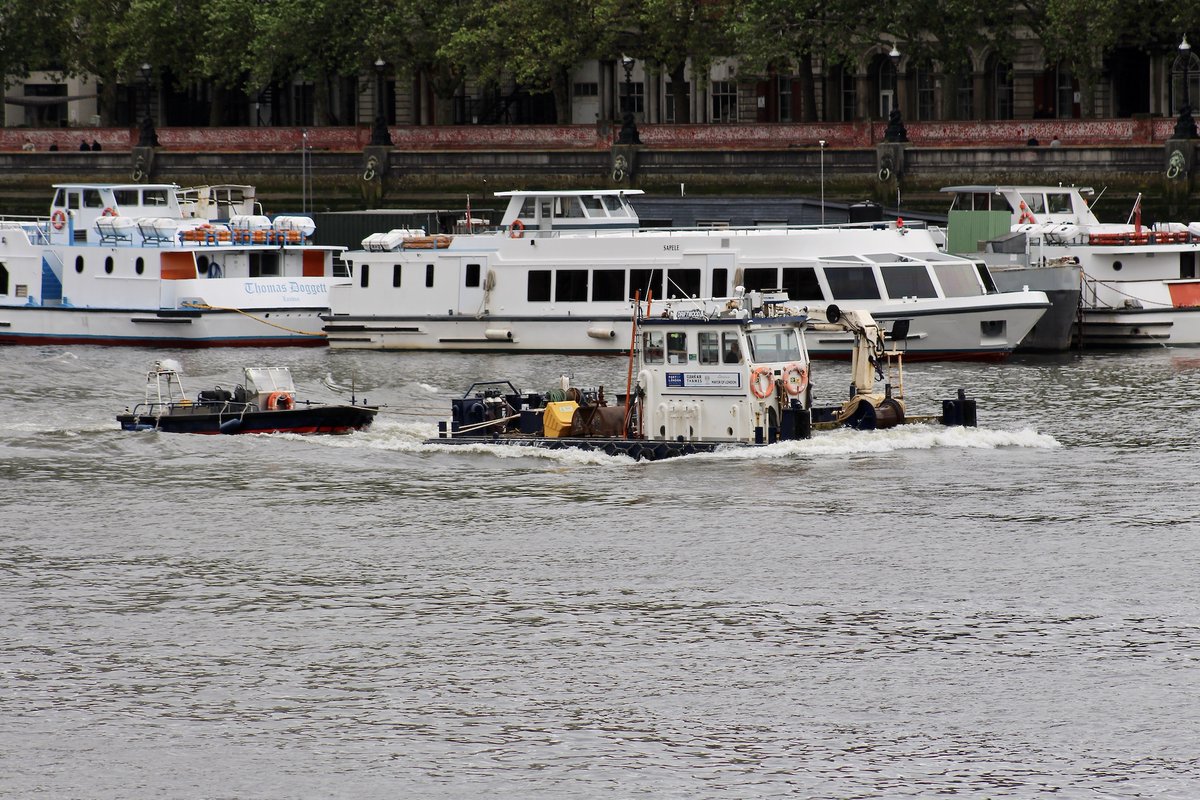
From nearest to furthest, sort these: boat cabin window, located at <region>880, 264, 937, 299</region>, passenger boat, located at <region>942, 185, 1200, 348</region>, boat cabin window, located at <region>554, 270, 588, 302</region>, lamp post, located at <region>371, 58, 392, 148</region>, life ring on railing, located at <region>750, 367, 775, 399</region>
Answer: life ring on railing, located at <region>750, 367, 775, 399</region> → boat cabin window, located at <region>880, 264, 937, 299</region> → passenger boat, located at <region>942, 185, 1200, 348</region> → boat cabin window, located at <region>554, 270, 588, 302</region> → lamp post, located at <region>371, 58, 392, 148</region>

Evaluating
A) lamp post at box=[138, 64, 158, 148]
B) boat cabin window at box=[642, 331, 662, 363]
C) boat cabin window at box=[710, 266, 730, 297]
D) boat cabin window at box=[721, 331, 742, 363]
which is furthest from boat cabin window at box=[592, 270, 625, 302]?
lamp post at box=[138, 64, 158, 148]

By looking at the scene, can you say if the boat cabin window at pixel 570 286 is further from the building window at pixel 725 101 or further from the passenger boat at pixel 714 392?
the building window at pixel 725 101

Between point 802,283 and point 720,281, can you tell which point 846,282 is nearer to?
point 802,283

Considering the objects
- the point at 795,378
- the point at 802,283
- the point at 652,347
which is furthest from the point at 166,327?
the point at 795,378

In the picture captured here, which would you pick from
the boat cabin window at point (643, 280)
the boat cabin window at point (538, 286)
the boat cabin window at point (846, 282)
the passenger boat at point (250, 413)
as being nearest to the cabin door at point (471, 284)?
the boat cabin window at point (538, 286)

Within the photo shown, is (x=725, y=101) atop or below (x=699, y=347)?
atop

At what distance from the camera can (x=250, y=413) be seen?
4041 centimetres

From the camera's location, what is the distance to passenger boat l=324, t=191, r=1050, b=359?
51.9 meters

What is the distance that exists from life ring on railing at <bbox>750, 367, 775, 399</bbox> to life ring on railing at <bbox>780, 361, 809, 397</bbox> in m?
0.26

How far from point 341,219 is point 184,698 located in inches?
1991

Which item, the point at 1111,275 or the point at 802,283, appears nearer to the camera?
the point at 802,283

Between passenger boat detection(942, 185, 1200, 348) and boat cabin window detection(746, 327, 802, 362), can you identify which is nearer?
boat cabin window detection(746, 327, 802, 362)

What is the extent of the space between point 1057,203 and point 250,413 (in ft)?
95.5

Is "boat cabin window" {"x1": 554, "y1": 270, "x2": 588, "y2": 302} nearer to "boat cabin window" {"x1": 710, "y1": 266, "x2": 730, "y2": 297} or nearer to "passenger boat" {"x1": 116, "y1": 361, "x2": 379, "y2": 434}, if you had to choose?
"boat cabin window" {"x1": 710, "y1": 266, "x2": 730, "y2": 297}
